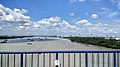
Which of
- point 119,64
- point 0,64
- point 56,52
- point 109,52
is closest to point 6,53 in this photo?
point 0,64

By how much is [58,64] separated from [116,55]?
1.74 metres

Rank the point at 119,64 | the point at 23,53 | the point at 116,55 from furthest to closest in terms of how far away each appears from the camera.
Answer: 1. the point at 119,64
2. the point at 116,55
3. the point at 23,53

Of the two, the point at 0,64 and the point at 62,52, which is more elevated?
the point at 62,52

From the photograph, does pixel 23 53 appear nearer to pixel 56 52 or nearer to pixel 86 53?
pixel 56 52

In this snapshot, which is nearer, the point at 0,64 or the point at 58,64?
the point at 58,64

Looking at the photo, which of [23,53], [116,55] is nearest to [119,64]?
[116,55]

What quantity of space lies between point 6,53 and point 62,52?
5.01 ft

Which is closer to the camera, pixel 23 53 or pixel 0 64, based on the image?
pixel 23 53

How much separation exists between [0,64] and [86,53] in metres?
2.64

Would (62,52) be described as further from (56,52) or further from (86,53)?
(86,53)

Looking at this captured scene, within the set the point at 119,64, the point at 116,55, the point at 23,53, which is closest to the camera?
the point at 23,53

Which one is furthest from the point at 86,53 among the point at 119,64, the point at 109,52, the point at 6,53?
the point at 6,53

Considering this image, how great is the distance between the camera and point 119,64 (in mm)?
6926

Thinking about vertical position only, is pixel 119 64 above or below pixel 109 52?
below
